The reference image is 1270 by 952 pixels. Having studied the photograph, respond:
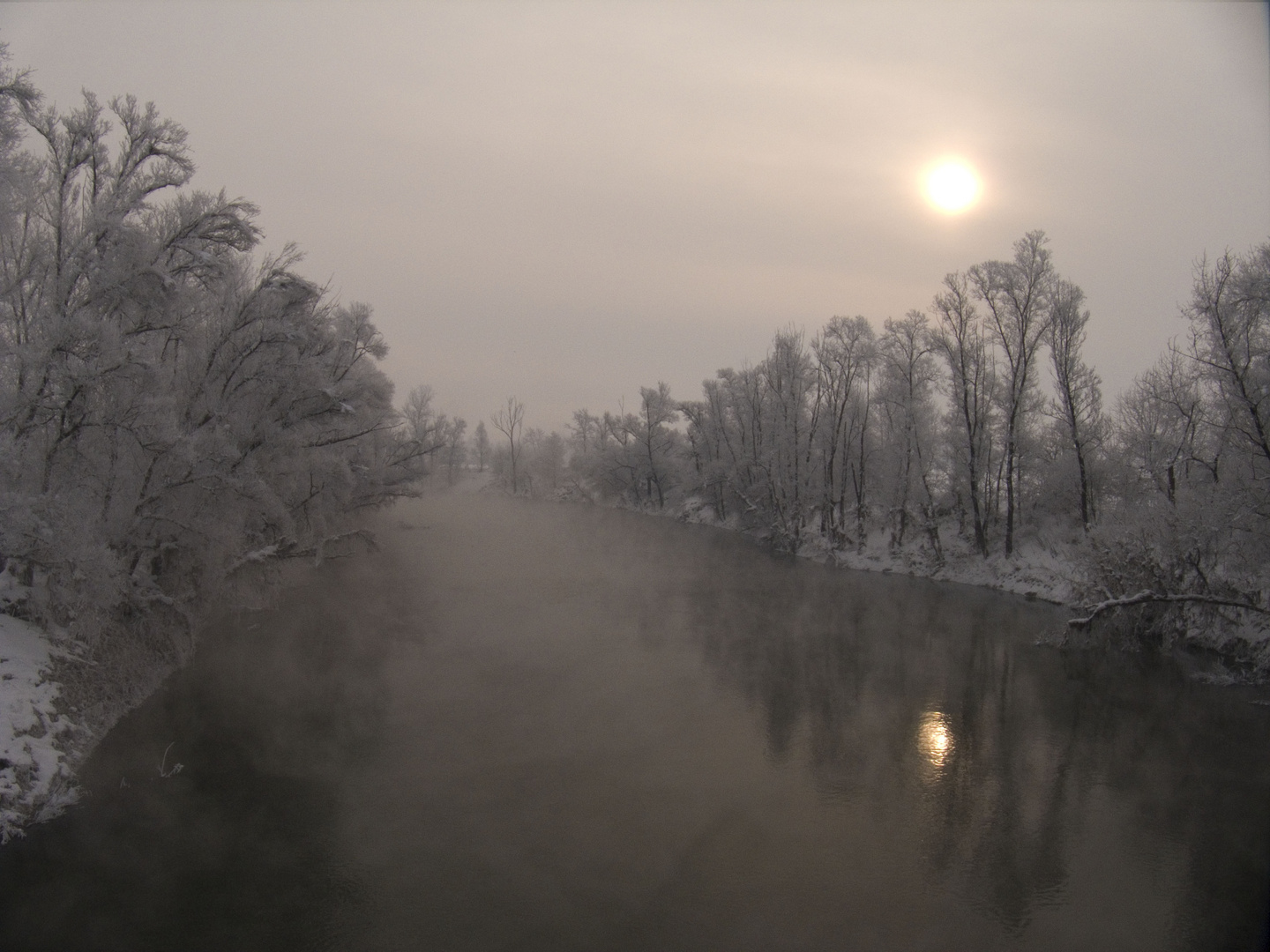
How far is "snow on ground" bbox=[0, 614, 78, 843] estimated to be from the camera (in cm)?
843

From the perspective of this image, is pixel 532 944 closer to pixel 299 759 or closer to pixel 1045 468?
pixel 299 759

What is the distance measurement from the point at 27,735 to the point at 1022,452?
31131mm

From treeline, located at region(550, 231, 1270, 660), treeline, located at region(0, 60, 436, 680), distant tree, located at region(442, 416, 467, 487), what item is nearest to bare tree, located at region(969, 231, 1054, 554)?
treeline, located at region(550, 231, 1270, 660)

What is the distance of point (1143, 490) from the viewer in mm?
24562

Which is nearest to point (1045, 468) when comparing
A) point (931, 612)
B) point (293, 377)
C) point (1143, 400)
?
point (1143, 400)

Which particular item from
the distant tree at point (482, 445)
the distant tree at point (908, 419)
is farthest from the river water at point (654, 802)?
the distant tree at point (482, 445)

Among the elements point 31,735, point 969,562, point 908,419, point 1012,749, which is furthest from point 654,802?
point 908,419

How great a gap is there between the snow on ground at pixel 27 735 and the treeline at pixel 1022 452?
17958mm

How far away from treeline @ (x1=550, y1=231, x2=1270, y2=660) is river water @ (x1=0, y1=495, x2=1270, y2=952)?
2716mm

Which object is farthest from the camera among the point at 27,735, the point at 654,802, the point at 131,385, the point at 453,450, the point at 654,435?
the point at 453,450

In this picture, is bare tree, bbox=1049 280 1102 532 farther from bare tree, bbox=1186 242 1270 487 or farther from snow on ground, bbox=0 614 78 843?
snow on ground, bbox=0 614 78 843

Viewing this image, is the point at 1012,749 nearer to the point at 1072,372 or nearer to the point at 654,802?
the point at 654,802

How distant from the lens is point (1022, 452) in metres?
29.6

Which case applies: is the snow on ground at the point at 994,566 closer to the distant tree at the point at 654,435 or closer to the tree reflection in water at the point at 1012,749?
the tree reflection in water at the point at 1012,749
